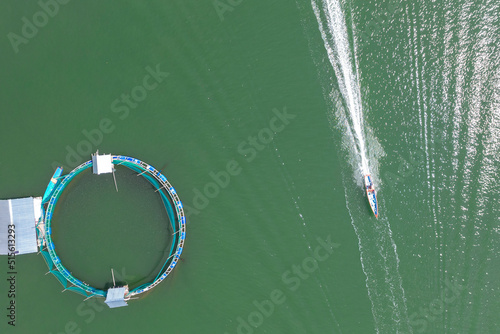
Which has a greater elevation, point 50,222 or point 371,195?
point 371,195

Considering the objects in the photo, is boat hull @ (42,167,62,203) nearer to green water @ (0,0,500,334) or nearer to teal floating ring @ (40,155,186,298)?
teal floating ring @ (40,155,186,298)

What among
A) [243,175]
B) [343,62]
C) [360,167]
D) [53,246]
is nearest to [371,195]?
[360,167]

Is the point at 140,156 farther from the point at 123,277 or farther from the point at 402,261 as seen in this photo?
the point at 402,261

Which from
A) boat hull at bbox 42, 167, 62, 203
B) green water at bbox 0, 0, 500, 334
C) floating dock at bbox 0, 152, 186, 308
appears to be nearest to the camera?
floating dock at bbox 0, 152, 186, 308

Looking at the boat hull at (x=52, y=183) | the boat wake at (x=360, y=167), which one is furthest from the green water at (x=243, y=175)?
the boat hull at (x=52, y=183)

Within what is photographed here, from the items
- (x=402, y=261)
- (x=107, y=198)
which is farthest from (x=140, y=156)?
(x=402, y=261)

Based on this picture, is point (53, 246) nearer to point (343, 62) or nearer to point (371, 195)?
point (371, 195)

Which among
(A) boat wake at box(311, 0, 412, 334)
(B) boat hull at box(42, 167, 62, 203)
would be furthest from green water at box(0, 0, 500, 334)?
(B) boat hull at box(42, 167, 62, 203)
